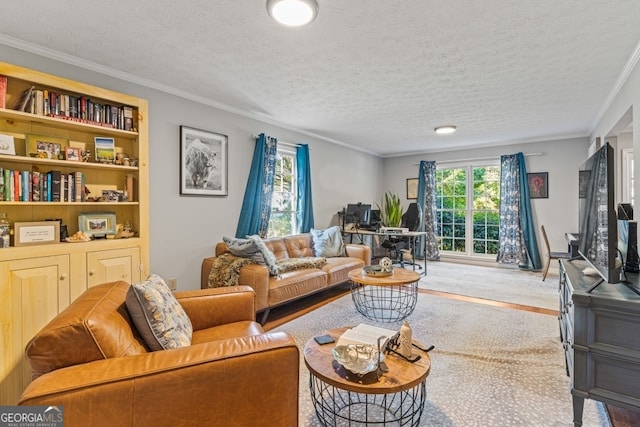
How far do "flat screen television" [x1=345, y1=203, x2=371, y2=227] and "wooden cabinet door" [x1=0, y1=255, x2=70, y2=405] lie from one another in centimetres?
421

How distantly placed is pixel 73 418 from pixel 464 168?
6.68 metres

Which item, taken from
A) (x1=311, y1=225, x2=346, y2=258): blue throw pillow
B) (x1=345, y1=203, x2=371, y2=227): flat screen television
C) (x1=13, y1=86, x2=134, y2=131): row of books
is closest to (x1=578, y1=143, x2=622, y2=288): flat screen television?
(x1=311, y1=225, x2=346, y2=258): blue throw pillow

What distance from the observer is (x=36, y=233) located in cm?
219

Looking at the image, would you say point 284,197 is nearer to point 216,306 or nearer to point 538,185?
point 216,306

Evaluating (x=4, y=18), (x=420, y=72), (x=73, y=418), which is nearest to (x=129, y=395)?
(x=73, y=418)

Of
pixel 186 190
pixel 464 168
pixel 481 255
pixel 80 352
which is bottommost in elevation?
pixel 481 255

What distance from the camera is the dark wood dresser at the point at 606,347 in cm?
144

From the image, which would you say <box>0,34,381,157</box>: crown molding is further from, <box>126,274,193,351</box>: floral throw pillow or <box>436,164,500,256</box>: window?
<box>436,164,500,256</box>: window

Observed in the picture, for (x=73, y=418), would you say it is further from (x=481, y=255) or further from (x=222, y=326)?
(x=481, y=255)

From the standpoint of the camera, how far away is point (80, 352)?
1.12 meters

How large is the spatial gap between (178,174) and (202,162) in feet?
1.06

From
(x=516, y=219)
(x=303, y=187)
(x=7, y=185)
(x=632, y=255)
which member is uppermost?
(x=303, y=187)

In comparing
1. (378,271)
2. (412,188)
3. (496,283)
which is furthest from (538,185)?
(378,271)

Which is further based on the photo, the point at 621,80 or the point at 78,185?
the point at 621,80
